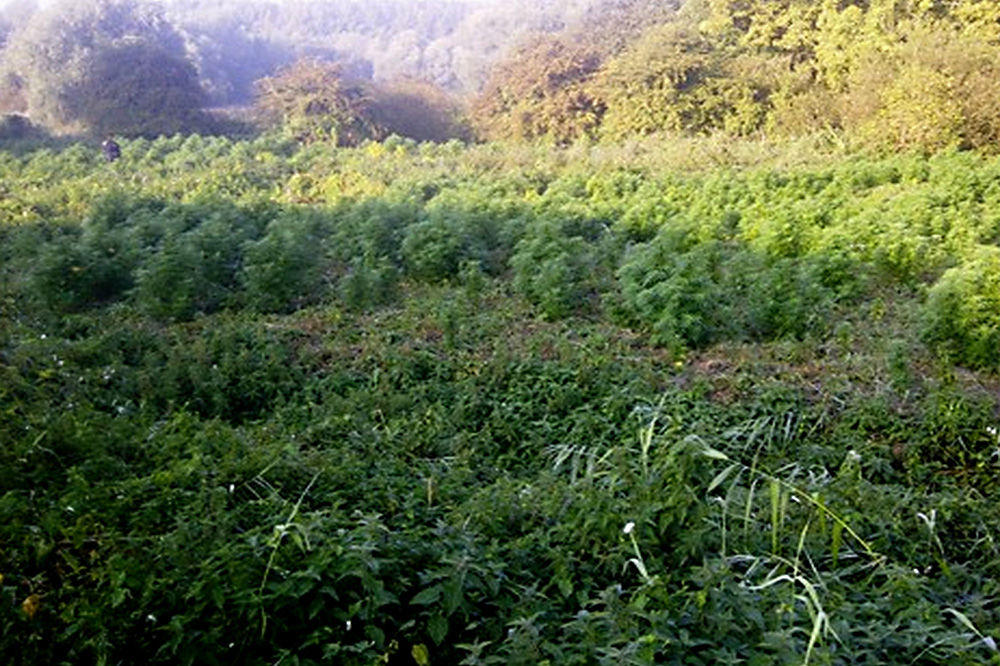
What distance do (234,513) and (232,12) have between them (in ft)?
189

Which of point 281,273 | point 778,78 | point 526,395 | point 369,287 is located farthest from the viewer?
point 778,78

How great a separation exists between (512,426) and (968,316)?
3642 millimetres

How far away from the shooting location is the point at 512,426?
5535 millimetres

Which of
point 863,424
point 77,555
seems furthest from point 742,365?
point 77,555

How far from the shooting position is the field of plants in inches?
107

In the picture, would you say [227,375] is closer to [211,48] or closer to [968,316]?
[968,316]

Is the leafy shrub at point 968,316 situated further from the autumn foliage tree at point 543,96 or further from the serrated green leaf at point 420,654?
the autumn foliage tree at point 543,96

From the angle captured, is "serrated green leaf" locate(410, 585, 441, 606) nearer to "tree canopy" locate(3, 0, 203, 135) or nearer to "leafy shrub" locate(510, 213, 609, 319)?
"leafy shrub" locate(510, 213, 609, 319)

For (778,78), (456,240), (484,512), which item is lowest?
(456,240)

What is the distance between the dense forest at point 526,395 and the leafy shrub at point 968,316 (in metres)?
0.03

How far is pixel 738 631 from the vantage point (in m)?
2.62

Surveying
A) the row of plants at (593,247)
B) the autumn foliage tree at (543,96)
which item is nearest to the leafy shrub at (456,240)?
the row of plants at (593,247)

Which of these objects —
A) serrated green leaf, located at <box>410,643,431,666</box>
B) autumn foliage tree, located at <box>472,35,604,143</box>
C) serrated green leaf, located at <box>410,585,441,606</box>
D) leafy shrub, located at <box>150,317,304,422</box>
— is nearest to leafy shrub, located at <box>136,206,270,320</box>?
leafy shrub, located at <box>150,317,304,422</box>

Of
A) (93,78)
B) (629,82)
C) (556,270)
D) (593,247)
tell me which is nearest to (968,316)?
(556,270)
